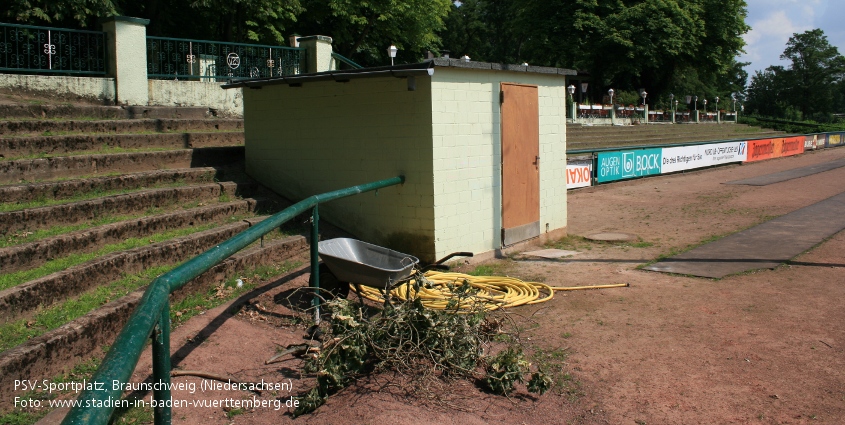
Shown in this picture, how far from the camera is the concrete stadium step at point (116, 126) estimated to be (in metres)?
8.48

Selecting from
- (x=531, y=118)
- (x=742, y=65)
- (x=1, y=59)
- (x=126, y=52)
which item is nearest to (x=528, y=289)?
(x=531, y=118)

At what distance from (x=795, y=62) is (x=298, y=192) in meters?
110

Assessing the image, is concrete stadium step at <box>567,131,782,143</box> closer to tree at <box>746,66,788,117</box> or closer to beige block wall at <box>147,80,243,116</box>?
beige block wall at <box>147,80,243,116</box>

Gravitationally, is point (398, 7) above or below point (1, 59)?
above

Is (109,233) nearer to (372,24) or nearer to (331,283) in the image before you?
(331,283)

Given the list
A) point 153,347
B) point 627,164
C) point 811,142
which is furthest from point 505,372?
point 811,142

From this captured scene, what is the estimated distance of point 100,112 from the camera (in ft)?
33.8

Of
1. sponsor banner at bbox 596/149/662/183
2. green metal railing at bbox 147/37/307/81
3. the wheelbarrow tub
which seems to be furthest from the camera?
sponsor banner at bbox 596/149/662/183

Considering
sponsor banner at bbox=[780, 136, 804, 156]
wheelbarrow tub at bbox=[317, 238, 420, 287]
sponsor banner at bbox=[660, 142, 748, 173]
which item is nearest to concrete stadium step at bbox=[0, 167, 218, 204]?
wheelbarrow tub at bbox=[317, 238, 420, 287]

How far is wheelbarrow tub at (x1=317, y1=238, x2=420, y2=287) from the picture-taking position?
19.9 feet

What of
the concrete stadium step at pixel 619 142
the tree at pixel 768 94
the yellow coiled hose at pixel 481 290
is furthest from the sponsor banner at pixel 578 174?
the tree at pixel 768 94

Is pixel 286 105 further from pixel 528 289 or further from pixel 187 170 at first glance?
pixel 528 289

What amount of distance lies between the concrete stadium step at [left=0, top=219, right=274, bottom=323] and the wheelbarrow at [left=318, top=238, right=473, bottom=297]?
4.49ft

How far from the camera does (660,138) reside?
34.9 metres
